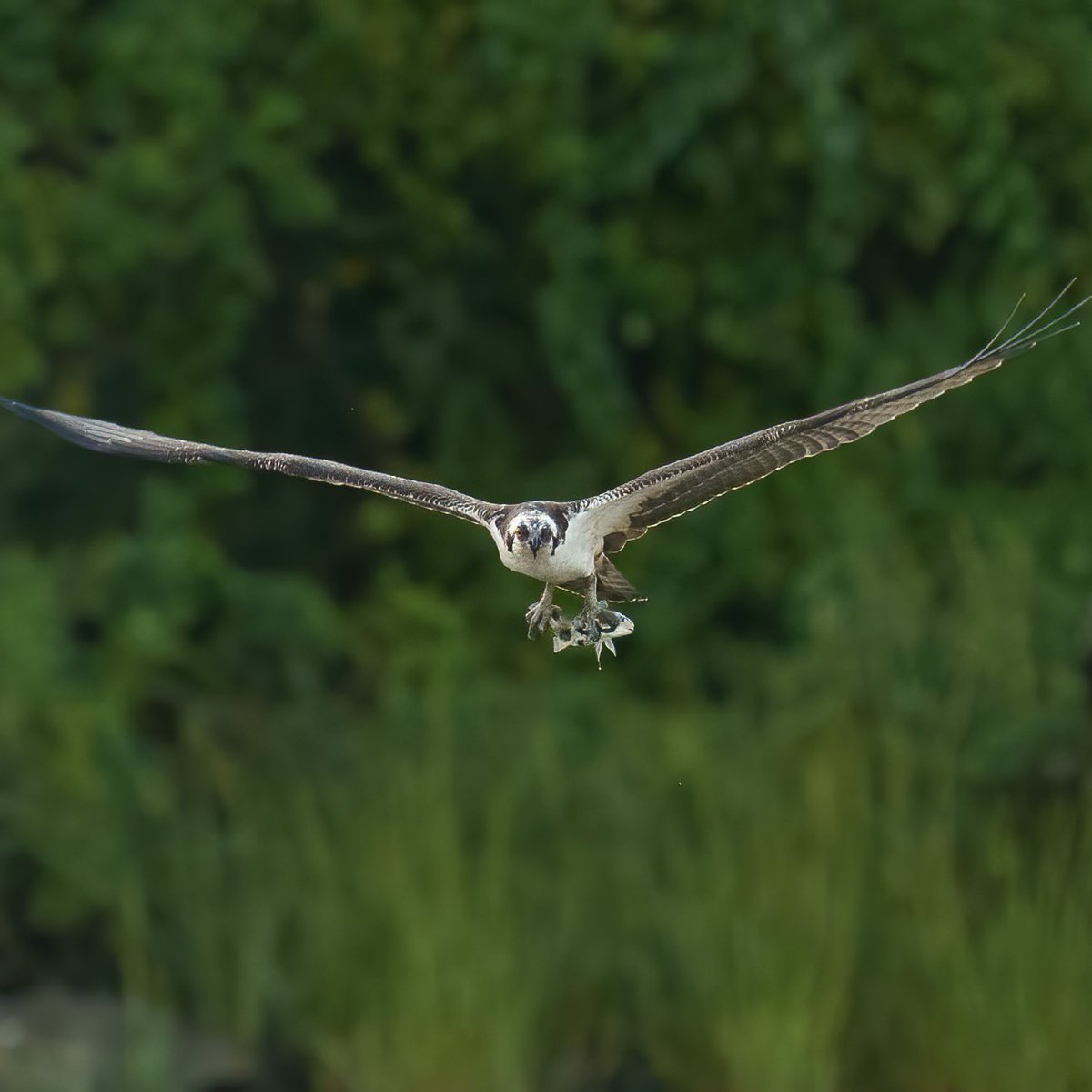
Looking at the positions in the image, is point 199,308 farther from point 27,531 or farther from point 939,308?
point 939,308

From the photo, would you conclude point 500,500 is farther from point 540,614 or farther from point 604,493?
point 604,493

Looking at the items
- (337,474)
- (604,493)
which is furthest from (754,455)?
(337,474)

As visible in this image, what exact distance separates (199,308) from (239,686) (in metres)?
Result: 1.14

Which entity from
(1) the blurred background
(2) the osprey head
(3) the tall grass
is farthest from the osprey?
(1) the blurred background

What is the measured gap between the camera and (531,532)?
3.86 metres

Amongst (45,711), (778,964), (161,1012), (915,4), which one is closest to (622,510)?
(778,964)

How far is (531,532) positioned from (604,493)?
31cm

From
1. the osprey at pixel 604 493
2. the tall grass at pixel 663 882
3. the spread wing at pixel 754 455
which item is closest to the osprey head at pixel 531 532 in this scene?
the osprey at pixel 604 493

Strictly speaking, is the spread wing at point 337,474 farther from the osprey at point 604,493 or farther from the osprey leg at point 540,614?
the osprey leg at point 540,614

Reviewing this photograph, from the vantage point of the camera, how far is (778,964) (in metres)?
6.00

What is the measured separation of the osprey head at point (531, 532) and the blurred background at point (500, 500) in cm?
241

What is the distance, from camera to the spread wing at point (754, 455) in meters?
3.83

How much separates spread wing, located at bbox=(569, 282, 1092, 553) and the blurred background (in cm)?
212

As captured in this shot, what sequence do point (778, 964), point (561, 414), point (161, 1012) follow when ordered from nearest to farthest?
Answer: point (778, 964) < point (161, 1012) < point (561, 414)
